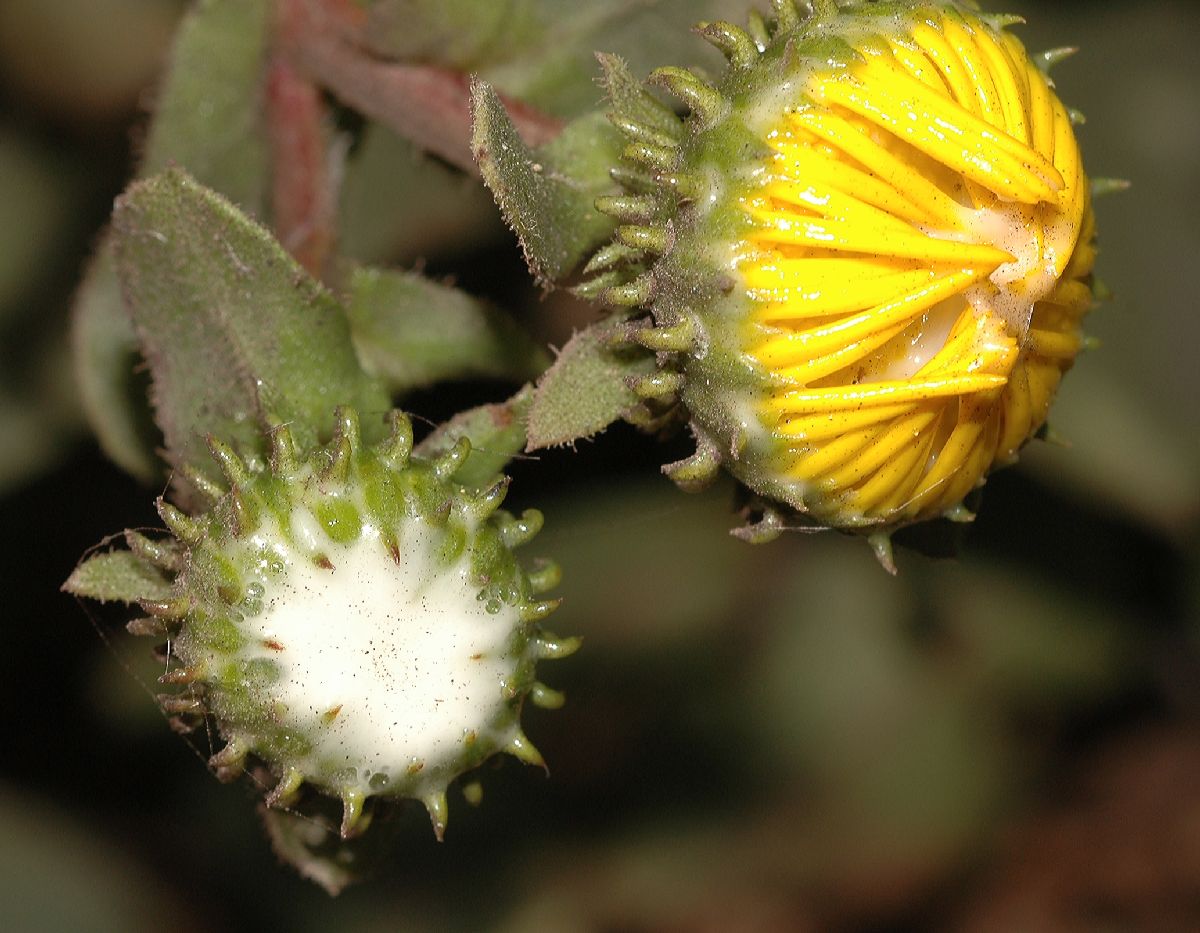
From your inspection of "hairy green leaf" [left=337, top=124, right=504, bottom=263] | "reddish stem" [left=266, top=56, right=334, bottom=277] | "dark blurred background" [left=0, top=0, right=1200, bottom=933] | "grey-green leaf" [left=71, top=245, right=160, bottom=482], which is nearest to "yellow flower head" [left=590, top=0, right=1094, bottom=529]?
"reddish stem" [left=266, top=56, right=334, bottom=277]

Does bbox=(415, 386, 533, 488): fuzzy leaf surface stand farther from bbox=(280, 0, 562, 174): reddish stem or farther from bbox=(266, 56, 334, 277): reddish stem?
bbox=(266, 56, 334, 277): reddish stem

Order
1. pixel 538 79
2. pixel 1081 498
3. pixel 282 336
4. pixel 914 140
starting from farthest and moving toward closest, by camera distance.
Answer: pixel 1081 498 → pixel 538 79 → pixel 282 336 → pixel 914 140

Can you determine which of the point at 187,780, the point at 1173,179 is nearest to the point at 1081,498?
the point at 1173,179

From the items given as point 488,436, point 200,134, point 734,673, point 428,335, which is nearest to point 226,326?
point 428,335

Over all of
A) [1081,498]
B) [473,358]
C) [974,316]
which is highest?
[974,316]

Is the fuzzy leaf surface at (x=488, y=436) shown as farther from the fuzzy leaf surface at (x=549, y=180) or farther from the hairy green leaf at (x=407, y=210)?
the hairy green leaf at (x=407, y=210)

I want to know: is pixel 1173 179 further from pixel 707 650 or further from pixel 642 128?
pixel 642 128

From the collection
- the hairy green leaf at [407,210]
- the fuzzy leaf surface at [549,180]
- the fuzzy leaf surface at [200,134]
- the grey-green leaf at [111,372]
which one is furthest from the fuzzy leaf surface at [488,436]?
the hairy green leaf at [407,210]
